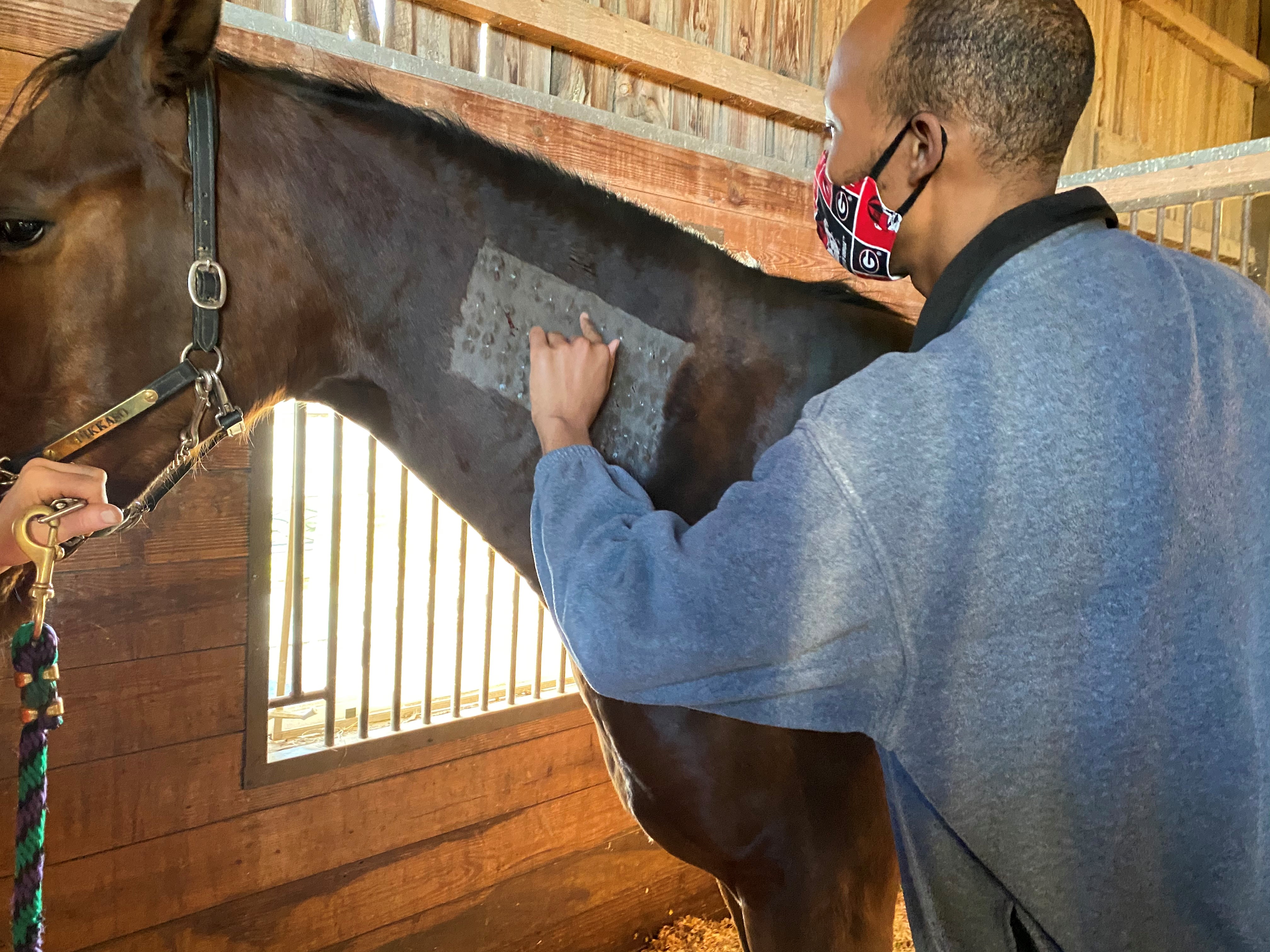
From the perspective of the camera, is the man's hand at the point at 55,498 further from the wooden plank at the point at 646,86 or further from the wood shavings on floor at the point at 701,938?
the wood shavings on floor at the point at 701,938

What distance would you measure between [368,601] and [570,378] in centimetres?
128

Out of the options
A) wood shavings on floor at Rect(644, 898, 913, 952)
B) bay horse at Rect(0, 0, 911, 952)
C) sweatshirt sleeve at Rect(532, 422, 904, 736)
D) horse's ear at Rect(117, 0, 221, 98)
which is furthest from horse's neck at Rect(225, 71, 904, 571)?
wood shavings on floor at Rect(644, 898, 913, 952)

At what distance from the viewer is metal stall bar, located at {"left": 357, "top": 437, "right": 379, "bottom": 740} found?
2072mm

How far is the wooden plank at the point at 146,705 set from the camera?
1.59 m

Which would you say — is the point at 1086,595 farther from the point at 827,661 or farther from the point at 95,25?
the point at 95,25

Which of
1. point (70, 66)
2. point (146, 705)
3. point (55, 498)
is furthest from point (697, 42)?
point (146, 705)

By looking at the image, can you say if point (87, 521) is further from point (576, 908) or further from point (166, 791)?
point (576, 908)

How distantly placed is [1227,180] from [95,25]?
2.90 meters

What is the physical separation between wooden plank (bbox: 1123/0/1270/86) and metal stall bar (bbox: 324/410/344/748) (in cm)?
533

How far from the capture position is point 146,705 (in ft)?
5.52

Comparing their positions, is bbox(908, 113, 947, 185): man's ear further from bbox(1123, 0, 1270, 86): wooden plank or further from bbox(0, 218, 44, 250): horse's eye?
bbox(1123, 0, 1270, 86): wooden plank

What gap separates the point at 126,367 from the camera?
1.08 m

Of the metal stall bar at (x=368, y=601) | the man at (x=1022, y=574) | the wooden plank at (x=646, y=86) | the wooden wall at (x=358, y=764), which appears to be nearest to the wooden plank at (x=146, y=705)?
the wooden wall at (x=358, y=764)

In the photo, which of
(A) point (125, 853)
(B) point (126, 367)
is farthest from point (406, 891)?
(B) point (126, 367)
